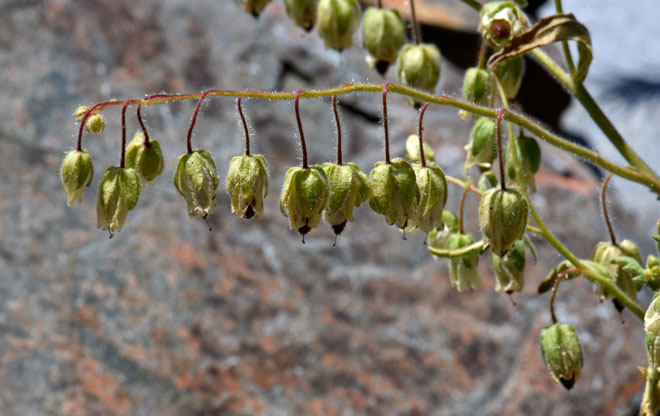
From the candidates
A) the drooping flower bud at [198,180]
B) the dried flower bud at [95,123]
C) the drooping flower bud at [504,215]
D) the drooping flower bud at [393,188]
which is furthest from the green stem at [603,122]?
the dried flower bud at [95,123]

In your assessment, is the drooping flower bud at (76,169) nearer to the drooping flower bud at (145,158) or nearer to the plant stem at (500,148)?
the drooping flower bud at (145,158)

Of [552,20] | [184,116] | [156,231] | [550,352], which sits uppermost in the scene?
[184,116]

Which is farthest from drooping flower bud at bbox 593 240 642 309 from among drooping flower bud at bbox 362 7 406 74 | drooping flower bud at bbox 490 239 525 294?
drooping flower bud at bbox 362 7 406 74

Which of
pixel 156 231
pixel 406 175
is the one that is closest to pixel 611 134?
pixel 406 175

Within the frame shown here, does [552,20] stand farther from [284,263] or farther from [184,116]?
[184,116]

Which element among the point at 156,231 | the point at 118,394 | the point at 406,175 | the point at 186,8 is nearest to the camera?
the point at 406,175

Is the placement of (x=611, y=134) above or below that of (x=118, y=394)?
above

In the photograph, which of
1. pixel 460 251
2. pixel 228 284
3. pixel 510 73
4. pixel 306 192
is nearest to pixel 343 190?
pixel 306 192
